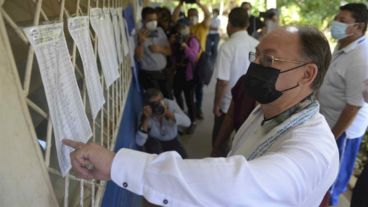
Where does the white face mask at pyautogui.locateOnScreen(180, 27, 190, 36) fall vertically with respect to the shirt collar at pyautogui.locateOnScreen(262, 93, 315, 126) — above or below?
below

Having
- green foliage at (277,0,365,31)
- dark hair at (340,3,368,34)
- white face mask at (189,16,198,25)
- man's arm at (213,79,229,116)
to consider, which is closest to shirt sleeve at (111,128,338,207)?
dark hair at (340,3,368,34)

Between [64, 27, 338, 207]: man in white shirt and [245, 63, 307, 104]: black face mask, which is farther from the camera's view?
[245, 63, 307, 104]: black face mask

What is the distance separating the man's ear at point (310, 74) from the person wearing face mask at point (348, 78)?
1.18 m

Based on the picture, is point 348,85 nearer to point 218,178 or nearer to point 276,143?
point 276,143

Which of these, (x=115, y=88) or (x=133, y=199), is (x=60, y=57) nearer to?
(x=115, y=88)

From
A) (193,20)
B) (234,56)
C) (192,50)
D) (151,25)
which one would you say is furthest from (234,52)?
(193,20)

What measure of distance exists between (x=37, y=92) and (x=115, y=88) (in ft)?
3.72

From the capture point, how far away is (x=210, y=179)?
639 millimetres

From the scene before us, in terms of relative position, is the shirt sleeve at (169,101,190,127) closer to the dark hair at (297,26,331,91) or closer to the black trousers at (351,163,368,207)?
the black trousers at (351,163,368,207)

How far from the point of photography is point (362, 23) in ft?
7.13

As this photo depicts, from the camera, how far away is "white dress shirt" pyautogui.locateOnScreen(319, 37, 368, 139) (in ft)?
6.66

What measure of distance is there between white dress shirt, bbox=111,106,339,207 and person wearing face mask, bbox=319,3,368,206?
1.53m

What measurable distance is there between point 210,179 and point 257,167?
10 cm

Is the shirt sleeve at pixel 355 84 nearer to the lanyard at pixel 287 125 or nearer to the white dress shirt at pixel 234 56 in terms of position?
the white dress shirt at pixel 234 56
